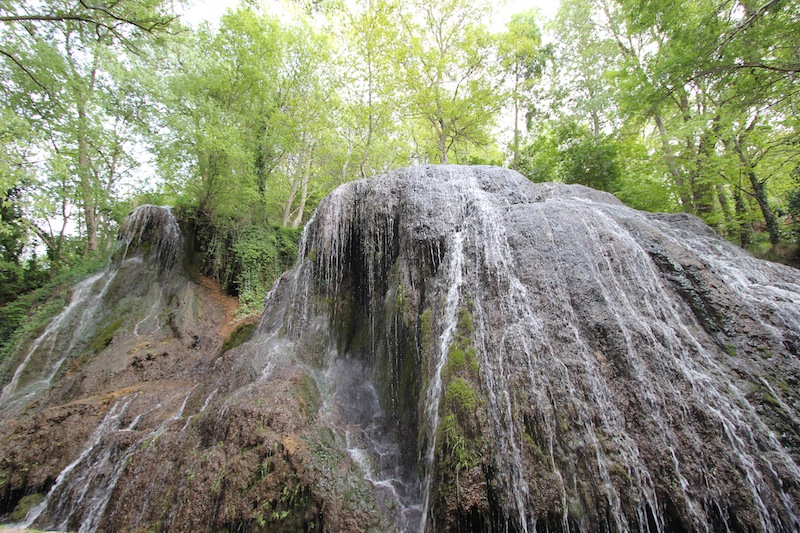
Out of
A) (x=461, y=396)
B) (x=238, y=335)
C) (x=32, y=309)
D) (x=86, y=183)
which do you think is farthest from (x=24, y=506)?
(x=86, y=183)

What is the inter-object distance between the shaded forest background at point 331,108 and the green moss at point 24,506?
5.64 m

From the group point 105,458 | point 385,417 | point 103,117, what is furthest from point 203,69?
point 385,417

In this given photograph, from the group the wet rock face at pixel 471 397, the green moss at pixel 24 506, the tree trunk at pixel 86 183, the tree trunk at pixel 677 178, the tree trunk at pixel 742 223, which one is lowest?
the green moss at pixel 24 506

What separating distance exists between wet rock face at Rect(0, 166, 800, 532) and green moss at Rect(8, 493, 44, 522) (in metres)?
0.11

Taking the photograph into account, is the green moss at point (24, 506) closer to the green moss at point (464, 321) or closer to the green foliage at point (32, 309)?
the green foliage at point (32, 309)

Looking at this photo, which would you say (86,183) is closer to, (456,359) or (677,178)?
(456,359)

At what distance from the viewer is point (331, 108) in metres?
15.2

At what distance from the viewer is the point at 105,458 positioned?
508cm

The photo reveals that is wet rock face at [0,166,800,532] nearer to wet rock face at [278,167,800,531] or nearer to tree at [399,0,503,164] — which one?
wet rock face at [278,167,800,531]

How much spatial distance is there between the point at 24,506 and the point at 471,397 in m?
6.97

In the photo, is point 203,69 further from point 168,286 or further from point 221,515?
point 221,515

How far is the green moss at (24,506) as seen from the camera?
15.8 ft

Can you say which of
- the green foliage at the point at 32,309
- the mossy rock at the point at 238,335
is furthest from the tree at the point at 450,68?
the green foliage at the point at 32,309

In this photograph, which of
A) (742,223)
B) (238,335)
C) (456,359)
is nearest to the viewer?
(456,359)
